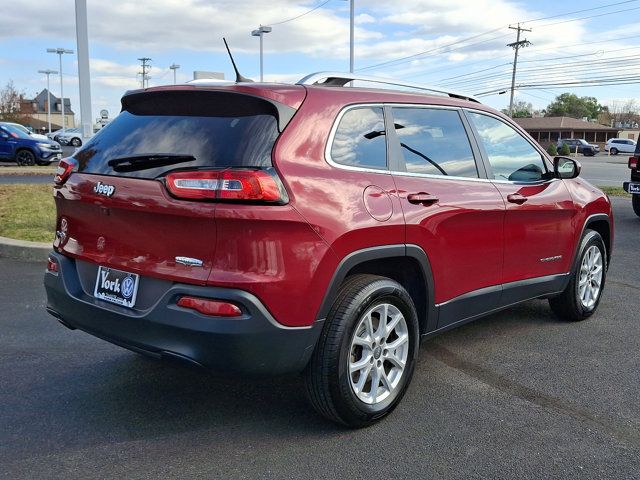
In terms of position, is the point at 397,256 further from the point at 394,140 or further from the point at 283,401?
the point at 283,401

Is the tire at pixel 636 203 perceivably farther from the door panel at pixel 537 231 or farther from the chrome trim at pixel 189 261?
the chrome trim at pixel 189 261

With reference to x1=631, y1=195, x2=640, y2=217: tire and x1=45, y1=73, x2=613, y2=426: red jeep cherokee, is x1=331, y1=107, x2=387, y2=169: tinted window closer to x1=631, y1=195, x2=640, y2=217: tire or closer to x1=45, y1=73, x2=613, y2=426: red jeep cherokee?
x1=45, y1=73, x2=613, y2=426: red jeep cherokee

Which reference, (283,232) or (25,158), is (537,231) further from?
(25,158)

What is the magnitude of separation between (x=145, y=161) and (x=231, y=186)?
23.3 inches

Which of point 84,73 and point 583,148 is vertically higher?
point 84,73

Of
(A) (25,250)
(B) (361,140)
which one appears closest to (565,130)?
(A) (25,250)

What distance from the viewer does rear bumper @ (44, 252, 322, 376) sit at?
284 centimetres

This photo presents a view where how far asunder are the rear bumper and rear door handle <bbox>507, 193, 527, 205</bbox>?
197cm

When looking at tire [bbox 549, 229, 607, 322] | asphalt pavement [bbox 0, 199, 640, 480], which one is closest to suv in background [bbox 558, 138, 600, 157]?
tire [bbox 549, 229, 607, 322]

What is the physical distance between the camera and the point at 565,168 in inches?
197

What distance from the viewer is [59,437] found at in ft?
10.5

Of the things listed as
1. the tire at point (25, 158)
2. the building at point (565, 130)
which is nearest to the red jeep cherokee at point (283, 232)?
the tire at point (25, 158)

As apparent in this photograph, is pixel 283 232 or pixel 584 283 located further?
pixel 584 283

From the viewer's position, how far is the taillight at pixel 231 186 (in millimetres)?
2836
